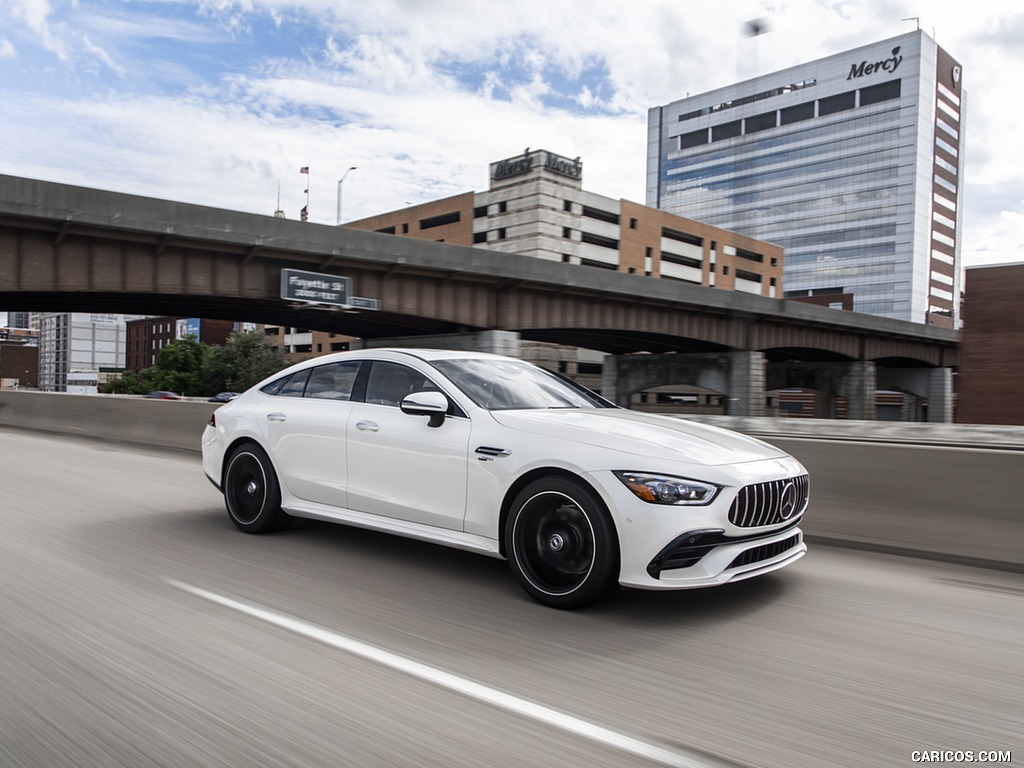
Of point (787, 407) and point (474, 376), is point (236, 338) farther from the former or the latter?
point (474, 376)

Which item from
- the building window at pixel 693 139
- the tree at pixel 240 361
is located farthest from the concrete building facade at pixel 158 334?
the building window at pixel 693 139

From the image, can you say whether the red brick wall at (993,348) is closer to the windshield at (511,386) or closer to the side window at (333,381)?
the windshield at (511,386)

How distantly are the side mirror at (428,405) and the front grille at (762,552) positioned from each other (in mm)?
1990

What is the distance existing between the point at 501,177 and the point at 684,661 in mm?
74559

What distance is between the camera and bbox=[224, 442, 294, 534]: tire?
6449 mm

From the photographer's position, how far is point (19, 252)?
2277 centimetres

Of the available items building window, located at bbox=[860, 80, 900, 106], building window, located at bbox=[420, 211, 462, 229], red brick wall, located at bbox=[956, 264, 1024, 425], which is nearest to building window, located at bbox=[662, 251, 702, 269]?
building window, located at bbox=[420, 211, 462, 229]

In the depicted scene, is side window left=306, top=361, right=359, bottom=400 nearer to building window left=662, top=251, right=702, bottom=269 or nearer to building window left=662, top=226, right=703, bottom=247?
building window left=662, top=251, right=702, bottom=269

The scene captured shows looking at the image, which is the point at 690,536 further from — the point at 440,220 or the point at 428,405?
the point at 440,220

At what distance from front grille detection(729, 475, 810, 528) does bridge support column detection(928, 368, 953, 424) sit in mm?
72457

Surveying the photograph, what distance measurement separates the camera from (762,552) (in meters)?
4.49

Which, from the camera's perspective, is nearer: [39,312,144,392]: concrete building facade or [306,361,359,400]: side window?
[306,361,359,400]: side window

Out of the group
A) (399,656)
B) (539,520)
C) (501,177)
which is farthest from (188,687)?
(501,177)

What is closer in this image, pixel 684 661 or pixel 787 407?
pixel 684 661
